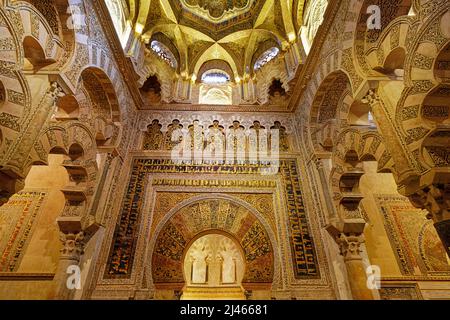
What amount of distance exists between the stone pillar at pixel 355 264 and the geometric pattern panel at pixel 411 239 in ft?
3.62

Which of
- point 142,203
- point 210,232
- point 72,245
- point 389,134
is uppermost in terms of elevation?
point 142,203

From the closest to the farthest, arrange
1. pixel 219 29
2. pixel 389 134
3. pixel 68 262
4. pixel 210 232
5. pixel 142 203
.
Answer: pixel 389 134 → pixel 68 262 → pixel 210 232 → pixel 142 203 → pixel 219 29

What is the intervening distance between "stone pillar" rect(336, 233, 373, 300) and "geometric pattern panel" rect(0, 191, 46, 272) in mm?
6368

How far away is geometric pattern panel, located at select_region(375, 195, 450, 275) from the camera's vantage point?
5.11m

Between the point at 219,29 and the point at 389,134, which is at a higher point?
the point at 219,29

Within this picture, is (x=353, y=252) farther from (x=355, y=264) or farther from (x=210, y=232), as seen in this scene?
(x=210, y=232)

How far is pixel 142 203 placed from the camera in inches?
230

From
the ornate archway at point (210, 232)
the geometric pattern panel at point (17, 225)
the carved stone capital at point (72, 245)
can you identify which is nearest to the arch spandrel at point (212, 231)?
the ornate archway at point (210, 232)

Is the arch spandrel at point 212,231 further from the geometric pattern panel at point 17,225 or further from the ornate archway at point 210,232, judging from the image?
the geometric pattern panel at point 17,225

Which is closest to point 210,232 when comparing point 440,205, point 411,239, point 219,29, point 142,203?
point 142,203

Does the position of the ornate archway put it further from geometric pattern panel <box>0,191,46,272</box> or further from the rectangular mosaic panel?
geometric pattern panel <box>0,191,46,272</box>

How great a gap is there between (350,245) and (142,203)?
447cm
